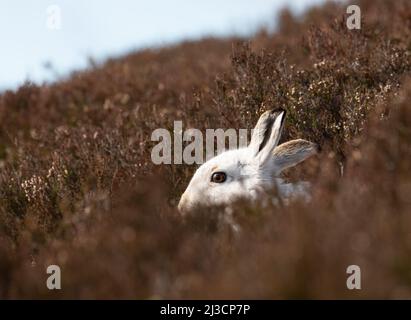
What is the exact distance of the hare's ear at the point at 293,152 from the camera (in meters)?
5.47

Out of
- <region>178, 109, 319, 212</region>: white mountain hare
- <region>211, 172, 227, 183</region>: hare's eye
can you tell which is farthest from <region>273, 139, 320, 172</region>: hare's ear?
<region>211, 172, 227, 183</region>: hare's eye

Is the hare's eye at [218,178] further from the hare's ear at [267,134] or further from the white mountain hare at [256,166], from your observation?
the hare's ear at [267,134]

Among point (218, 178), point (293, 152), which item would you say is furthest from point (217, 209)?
point (293, 152)

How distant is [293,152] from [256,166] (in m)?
0.32

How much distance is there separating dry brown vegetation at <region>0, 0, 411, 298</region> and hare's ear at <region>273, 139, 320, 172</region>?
130 millimetres

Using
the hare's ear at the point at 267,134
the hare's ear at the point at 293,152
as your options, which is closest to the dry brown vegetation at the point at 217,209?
the hare's ear at the point at 293,152

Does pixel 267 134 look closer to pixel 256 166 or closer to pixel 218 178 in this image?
pixel 256 166

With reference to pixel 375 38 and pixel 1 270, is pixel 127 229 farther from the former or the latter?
pixel 375 38

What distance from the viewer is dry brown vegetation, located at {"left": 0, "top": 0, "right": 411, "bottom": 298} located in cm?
323

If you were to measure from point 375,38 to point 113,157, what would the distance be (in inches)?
163

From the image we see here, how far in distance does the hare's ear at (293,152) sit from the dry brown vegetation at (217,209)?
0.43 feet

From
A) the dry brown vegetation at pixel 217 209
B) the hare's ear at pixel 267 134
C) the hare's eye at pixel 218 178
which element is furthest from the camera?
the hare's eye at pixel 218 178
